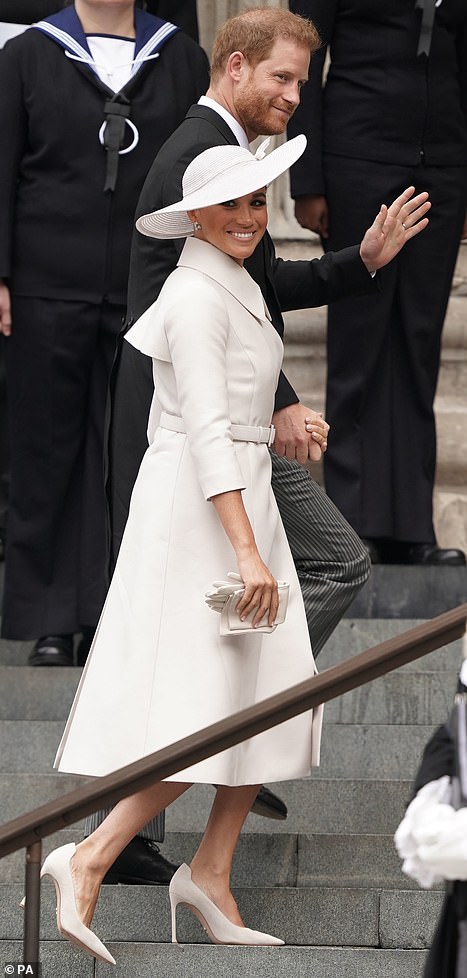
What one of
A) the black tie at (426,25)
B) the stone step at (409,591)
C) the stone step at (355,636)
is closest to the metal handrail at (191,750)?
the stone step at (355,636)

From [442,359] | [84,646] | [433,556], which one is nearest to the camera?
[84,646]

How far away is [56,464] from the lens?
19.2 ft

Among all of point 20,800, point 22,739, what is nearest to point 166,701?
point 20,800

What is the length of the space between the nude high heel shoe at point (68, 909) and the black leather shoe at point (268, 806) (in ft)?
2.69

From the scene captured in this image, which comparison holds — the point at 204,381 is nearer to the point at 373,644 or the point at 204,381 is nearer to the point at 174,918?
the point at 174,918

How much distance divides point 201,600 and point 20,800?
1269 mm

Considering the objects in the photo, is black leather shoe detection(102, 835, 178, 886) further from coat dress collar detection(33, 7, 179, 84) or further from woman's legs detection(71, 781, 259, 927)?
coat dress collar detection(33, 7, 179, 84)

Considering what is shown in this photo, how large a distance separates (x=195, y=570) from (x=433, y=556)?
260cm

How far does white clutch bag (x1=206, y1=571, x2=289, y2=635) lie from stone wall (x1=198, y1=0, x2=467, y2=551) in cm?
376

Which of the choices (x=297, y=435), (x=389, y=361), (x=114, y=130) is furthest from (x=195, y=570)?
(x=389, y=361)

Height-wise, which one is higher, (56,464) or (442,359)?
(442,359)

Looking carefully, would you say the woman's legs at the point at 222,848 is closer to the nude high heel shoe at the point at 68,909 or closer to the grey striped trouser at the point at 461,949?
the nude high heel shoe at the point at 68,909

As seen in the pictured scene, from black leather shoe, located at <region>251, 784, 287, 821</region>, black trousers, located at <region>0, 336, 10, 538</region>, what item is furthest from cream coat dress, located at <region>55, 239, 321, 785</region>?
black trousers, located at <region>0, 336, 10, 538</region>

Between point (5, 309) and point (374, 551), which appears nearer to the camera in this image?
point (5, 309)
